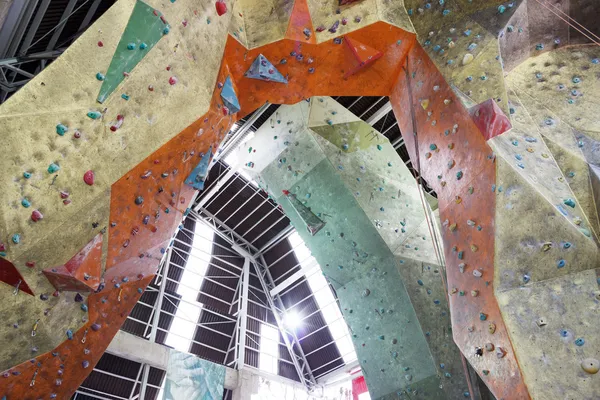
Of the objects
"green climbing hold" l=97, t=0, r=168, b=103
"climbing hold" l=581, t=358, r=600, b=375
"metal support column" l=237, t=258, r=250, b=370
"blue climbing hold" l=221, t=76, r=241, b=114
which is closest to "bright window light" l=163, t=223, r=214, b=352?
"metal support column" l=237, t=258, r=250, b=370

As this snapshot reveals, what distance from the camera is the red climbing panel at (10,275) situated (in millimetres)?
3469

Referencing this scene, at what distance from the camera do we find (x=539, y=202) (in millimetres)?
3811

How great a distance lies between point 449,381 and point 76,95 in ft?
19.6

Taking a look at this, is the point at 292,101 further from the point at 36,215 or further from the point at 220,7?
the point at 36,215

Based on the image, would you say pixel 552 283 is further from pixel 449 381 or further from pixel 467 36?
pixel 449 381

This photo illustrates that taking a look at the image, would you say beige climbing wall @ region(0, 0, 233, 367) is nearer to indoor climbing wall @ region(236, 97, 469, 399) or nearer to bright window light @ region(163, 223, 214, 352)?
indoor climbing wall @ region(236, 97, 469, 399)

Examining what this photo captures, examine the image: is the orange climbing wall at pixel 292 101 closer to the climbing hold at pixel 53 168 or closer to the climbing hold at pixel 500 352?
the climbing hold at pixel 500 352

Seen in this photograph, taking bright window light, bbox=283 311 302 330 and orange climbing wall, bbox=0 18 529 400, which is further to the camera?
bright window light, bbox=283 311 302 330

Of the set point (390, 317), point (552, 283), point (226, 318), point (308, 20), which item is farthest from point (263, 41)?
point (226, 318)

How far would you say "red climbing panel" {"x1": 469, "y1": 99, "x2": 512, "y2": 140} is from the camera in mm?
4316

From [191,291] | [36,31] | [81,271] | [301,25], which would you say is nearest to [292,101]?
[301,25]

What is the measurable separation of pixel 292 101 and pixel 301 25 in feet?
3.07

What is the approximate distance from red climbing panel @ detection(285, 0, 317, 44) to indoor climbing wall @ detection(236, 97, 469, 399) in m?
3.17

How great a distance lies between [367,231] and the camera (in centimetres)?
817
